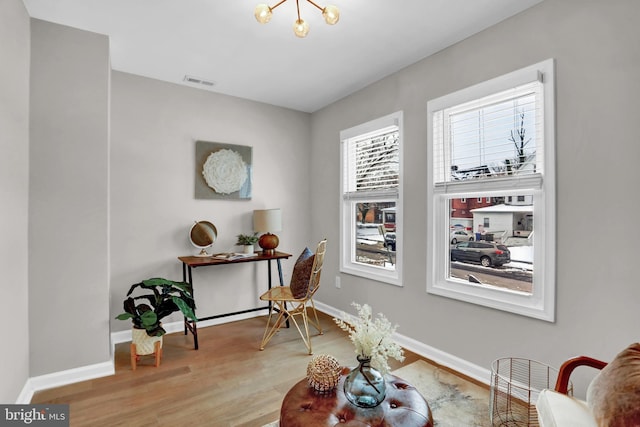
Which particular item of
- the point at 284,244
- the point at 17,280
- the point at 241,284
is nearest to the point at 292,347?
the point at 241,284

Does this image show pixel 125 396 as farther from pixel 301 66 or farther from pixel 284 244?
pixel 301 66

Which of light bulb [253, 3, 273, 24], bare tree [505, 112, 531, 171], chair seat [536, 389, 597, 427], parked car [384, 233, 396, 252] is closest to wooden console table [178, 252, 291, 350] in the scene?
parked car [384, 233, 396, 252]

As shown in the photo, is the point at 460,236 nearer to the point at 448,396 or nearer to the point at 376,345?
the point at 448,396

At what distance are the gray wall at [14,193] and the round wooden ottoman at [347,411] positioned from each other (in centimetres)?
172

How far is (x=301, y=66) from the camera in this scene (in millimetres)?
3148

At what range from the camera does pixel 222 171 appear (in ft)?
12.4

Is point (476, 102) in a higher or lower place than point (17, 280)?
higher

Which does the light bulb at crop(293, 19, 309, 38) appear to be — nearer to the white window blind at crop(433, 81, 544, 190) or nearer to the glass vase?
the white window blind at crop(433, 81, 544, 190)

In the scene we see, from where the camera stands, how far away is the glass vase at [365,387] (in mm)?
1504

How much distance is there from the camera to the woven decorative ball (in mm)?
1633

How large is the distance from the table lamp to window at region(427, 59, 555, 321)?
5.61ft

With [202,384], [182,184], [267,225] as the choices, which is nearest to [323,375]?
[202,384]

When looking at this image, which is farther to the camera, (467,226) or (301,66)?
(301,66)

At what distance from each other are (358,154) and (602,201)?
2342 millimetres
